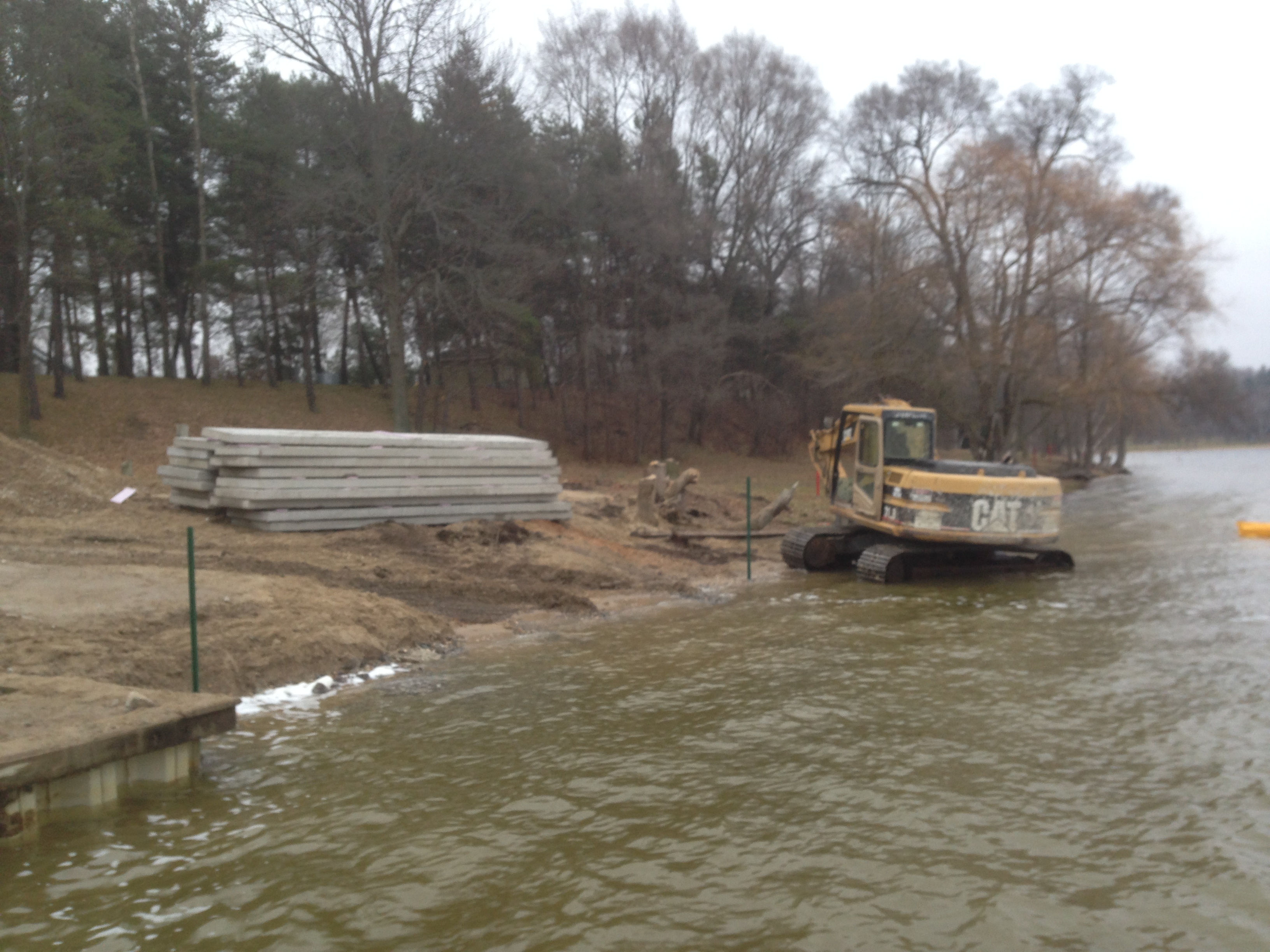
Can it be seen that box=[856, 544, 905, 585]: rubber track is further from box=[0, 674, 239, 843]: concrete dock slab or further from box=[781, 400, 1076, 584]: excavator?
box=[0, 674, 239, 843]: concrete dock slab

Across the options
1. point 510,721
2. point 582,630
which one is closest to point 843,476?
point 582,630

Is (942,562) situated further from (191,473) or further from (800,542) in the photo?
(191,473)

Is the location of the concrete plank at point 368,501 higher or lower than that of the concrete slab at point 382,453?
lower

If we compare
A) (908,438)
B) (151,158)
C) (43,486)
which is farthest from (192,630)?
(151,158)

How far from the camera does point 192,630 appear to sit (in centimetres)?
816

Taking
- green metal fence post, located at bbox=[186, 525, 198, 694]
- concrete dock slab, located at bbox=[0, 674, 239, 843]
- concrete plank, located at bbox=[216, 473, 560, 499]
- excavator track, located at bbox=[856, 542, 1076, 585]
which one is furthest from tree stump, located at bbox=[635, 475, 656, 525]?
concrete dock slab, located at bbox=[0, 674, 239, 843]

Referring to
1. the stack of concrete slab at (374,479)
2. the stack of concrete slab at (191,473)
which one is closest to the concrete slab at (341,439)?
the stack of concrete slab at (374,479)

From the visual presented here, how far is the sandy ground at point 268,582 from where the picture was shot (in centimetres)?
855

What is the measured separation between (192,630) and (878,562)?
1035cm

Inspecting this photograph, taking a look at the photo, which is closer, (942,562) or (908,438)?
(942,562)

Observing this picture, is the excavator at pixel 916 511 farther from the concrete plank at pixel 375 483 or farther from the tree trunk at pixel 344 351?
the tree trunk at pixel 344 351

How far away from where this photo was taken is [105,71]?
28.6 metres

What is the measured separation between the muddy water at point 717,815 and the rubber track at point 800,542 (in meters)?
6.12

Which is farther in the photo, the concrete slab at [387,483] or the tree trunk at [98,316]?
the tree trunk at [98,316]
